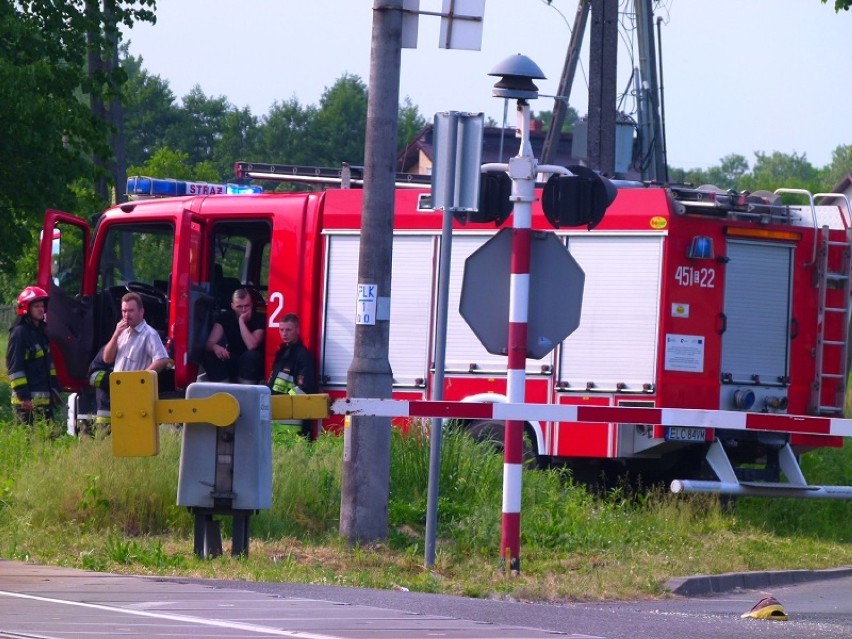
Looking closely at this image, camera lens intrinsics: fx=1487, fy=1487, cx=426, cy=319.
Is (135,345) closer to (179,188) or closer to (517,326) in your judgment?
(179,188)

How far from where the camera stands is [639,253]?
496 inches

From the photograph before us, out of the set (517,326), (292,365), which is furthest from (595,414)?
(292,365)

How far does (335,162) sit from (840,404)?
3272 inches

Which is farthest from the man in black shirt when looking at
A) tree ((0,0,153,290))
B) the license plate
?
tree ((0,0,153,290))

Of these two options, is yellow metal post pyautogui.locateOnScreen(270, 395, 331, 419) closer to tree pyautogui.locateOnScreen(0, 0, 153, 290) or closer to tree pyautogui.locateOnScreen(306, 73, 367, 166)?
tree pyautogui.locateOnScreen(0, 0, 153, 290)

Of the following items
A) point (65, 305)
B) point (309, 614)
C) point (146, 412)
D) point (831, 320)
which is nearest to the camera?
point (309, 614)

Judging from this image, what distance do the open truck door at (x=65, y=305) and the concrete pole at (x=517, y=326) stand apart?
21.5 feet

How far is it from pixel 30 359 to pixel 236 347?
196cm

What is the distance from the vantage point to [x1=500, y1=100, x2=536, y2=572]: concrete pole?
922cm

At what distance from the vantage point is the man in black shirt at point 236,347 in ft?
46.2

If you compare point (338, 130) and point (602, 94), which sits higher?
point (338, 130)

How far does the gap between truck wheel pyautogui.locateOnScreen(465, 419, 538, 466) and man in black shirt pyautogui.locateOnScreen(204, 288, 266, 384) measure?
2.25m

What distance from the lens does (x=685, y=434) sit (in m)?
12.3

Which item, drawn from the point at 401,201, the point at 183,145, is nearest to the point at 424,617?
the point at 401,201
